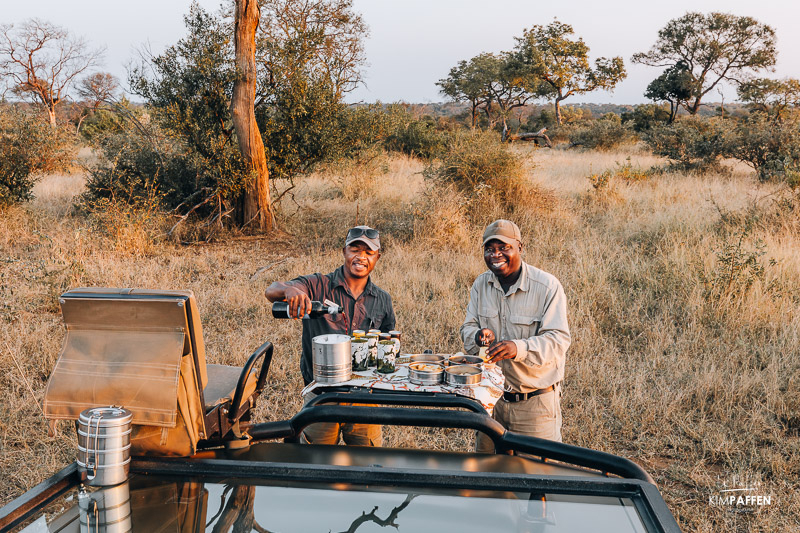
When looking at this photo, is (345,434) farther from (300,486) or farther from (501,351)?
(300,486)

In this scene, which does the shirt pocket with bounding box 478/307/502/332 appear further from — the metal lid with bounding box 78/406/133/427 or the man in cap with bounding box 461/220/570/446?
the metal lid with bounding box 78/406/133/427

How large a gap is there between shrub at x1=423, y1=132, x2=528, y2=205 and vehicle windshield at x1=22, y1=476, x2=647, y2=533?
8487 mm

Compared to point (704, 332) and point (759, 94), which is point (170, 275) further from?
point (759, 94)

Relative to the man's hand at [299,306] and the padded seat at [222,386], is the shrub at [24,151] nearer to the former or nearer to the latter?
the man's hand at [299,306]

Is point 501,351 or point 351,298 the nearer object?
point 501,351

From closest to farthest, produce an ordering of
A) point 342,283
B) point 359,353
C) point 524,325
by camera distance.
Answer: point 359,353 < point 524,325 < point 342,283

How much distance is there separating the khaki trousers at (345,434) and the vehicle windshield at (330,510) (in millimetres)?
1812

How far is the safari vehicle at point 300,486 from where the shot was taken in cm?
146

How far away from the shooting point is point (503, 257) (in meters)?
3.53

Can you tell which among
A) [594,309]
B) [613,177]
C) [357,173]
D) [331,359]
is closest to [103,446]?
[331,359]

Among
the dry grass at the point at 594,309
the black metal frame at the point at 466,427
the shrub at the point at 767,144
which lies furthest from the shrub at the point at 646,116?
the black metal frame at the point at 466,427

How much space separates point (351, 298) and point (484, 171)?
6.85m

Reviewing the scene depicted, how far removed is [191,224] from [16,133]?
428cm

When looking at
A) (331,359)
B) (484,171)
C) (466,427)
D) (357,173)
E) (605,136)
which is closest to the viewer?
(466,427)
